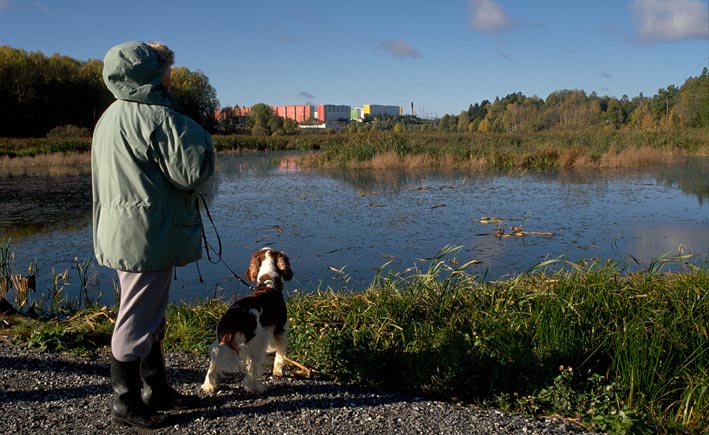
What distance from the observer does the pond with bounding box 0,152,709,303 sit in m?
8.61

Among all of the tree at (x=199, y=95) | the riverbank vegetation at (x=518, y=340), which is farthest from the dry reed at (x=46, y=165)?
the tree at (x=199, y=95)

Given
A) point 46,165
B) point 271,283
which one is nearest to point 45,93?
point 46,165

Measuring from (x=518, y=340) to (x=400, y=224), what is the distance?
7567mm

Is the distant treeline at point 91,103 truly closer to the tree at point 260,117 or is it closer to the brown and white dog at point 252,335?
the tree at point 260,117

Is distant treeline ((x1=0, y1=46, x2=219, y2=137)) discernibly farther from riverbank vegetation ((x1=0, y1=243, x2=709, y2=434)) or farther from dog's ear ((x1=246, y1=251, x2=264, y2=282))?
dog's ear ((x1=246, y1=251, x2=264, y2=282))

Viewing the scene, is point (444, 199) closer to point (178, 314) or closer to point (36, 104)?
point (178, 314)

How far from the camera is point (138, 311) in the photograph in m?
3.27

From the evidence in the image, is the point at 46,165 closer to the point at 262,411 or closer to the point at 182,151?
the point at 262,411

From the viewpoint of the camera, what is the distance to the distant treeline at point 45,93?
54.3m

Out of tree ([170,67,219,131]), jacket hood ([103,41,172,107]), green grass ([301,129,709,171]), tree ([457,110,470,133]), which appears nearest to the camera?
jacket hood ([103,41,172,107])

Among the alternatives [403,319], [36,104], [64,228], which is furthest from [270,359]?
[36,104]

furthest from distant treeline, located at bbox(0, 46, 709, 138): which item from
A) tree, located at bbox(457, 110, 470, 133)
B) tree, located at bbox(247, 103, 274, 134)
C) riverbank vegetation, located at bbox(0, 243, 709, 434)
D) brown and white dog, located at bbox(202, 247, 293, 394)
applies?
brown and white dog, located at bbox(202, 247, 293, 394)

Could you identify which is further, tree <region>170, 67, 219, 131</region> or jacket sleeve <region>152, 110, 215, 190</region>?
tree <region>170, 67, 219, 131</region>

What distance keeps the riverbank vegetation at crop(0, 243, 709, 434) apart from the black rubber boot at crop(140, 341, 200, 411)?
103 centimetres
